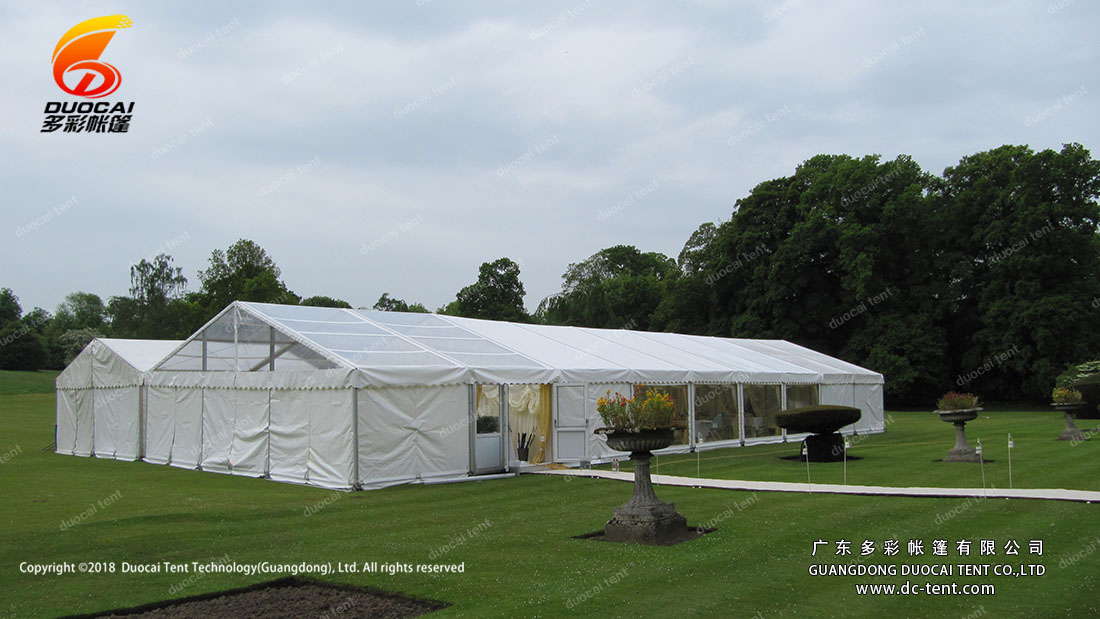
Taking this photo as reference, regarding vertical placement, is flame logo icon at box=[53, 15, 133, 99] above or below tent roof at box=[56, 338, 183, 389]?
above

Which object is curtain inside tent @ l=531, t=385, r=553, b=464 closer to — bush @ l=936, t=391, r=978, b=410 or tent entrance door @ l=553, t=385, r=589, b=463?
tent entrance door @ l=553, t=385, r=589, b=463

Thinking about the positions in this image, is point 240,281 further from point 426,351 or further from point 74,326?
point 426,351

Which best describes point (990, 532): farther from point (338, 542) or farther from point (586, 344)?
point (586, 344)

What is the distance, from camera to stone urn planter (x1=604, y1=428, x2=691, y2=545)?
27.5 ft

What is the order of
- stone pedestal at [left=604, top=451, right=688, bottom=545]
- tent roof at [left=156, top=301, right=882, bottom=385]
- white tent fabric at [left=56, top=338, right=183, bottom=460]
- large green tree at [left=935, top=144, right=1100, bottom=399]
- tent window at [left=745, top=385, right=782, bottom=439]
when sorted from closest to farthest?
stone pedestal at [left=604, top=451, right=688, bottom=545] → tent roof at [left=156, top=301, right=882, bottom=385] → white tent fabric at [left=56, top=338, right=183, bottom=460] → tent window at [left=745, top=385, right=782, bottom=439] → large green tree at [left=935, top=144, right=1100, bottom=399]

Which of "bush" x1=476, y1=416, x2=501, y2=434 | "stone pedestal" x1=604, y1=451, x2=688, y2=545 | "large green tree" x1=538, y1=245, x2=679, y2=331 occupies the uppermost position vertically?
"large green tree" x1=538, y1=245, x2=679, y2=331

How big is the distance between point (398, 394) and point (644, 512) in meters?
6.73

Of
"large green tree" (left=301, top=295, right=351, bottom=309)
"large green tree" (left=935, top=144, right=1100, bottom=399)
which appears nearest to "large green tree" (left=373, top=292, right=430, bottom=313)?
"large green tree" (left=301, top=295, right=351, bottom=309)

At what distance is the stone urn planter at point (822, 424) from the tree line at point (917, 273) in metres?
22.0

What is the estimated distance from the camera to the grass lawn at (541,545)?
235 inches

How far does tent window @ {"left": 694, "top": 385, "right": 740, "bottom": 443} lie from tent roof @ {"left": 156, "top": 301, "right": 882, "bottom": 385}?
550mm

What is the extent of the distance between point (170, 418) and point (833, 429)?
15204mm

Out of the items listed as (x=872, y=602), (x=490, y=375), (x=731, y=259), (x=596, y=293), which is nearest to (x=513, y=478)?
(x=490, y=375)

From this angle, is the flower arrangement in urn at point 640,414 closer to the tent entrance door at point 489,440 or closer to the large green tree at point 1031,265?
the tent entrance door at point 489,440
